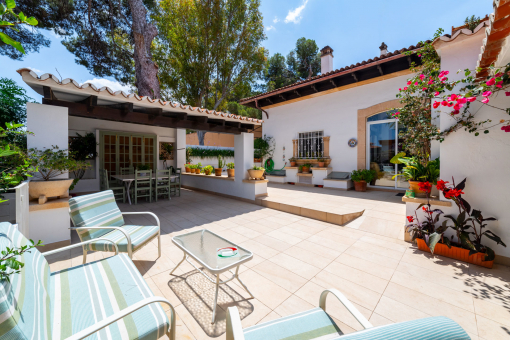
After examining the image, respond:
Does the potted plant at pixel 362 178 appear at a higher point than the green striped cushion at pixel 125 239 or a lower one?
higher

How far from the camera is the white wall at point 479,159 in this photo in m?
2.54

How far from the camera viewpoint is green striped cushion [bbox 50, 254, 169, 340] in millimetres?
1169

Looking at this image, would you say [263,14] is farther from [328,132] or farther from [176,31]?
[328,132]

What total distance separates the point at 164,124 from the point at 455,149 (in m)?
5.30

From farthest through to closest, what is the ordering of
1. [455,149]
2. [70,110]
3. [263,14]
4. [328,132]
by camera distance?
[263,14]
[328,132]
[70,110]
[455,149]

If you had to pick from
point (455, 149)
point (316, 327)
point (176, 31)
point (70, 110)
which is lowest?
point (316, 327)

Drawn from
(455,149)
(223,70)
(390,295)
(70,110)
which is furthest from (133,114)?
(223,70)

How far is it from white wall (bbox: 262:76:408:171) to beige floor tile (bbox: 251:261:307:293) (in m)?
6.05

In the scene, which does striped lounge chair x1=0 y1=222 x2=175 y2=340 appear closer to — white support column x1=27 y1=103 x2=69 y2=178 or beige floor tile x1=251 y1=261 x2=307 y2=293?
beige floor tile x1=251 y1=261 x2=307 y2=293

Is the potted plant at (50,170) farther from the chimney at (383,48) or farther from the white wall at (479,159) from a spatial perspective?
the chimney at (383,48)

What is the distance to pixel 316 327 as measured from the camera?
1209 mm

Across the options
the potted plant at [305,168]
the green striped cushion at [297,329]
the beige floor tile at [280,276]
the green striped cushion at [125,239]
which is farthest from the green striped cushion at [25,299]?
the potted plant at [305,168]

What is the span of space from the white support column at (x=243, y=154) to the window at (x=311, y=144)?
3562 millimetres

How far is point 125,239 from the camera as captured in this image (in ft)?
7.54
